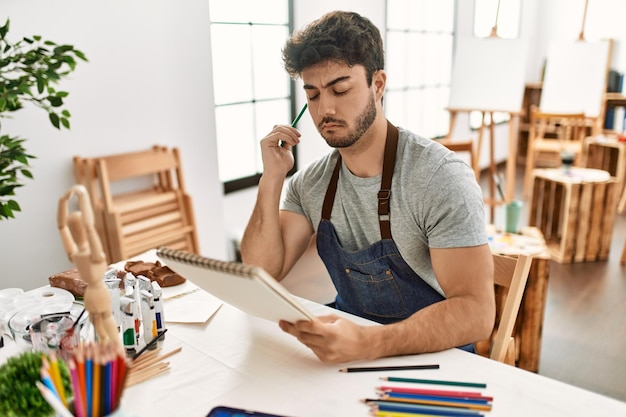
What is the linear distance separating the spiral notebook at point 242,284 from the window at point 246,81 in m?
2.57

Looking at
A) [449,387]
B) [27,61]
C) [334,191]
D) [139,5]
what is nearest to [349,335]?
[449,387]

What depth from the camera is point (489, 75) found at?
3865mm

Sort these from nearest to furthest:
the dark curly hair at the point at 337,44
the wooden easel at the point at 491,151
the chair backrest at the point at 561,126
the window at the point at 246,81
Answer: the dark curly hair at the point at 337,44, the window at the point at 246,81, the wooden easel at the point at 491,151, the chair backrest at the point at 561,126

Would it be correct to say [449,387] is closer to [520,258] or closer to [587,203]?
[520,258]

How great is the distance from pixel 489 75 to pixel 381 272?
9.02 ft

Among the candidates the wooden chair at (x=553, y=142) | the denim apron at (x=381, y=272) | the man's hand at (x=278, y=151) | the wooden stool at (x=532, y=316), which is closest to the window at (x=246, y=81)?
the man's hand at (x=278, y=151)

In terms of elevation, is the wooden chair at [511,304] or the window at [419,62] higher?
the window at [419,62]

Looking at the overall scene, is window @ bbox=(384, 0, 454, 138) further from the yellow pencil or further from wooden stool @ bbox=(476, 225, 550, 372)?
the yellow pencil

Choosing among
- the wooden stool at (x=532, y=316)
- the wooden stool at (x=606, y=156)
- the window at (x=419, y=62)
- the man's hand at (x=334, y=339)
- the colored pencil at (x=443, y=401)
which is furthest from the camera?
the wooden stool at (x=606, y=156)

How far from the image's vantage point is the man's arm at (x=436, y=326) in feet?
3.76

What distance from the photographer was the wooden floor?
101 inches

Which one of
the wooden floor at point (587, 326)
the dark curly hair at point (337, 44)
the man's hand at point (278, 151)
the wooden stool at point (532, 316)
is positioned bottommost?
the wooden floor at point (587, 326)

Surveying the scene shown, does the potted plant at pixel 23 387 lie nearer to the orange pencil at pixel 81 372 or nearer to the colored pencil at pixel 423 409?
the orange pencil at pixel 81 372

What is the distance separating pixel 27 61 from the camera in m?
1.78
